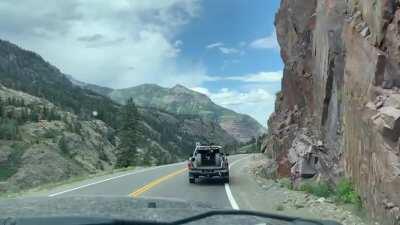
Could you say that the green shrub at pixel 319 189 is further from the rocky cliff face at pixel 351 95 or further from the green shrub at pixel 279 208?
the green shrub at pixel 279 208

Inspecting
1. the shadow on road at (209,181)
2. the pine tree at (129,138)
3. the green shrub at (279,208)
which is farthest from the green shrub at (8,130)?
the green shrub at (279,208)

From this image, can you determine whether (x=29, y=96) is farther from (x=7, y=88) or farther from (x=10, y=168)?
(x=10, y=168)

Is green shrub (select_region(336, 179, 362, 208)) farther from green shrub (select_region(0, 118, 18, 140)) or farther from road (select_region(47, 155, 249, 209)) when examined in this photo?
green shrub (select_region(0, 118, 18, 140))

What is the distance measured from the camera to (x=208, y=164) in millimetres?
28766

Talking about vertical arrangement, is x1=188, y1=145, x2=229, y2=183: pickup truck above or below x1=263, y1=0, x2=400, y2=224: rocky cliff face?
below

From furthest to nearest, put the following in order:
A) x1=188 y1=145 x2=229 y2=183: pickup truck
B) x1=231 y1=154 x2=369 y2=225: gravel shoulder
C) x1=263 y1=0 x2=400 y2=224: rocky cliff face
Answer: x1=188 y1=145 x2=229 y2=183: pickup truck < x1=231 y1=154 x2=369 y2=225: gravel shoulder < x1=263 y1=0 x2=400 y2=224: rocky cliff face

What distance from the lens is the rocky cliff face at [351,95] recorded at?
1385cm

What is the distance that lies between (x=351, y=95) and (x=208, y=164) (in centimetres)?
1211

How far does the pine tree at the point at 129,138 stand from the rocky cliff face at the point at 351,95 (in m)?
39.2

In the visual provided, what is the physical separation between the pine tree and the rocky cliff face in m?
39.2

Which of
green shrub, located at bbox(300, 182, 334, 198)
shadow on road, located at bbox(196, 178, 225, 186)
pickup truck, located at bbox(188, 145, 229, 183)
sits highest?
pickup truck, located at bbox(188, 145, 229, 183)

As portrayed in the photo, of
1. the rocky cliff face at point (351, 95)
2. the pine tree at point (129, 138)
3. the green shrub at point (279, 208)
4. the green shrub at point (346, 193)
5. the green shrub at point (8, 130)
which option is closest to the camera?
the rocky cliff face at point (351, 95)

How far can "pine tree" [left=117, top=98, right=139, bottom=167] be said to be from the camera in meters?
69.3

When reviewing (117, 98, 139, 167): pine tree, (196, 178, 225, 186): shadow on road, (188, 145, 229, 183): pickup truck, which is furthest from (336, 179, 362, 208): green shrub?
(117, 98, 139, 167): pine tree
